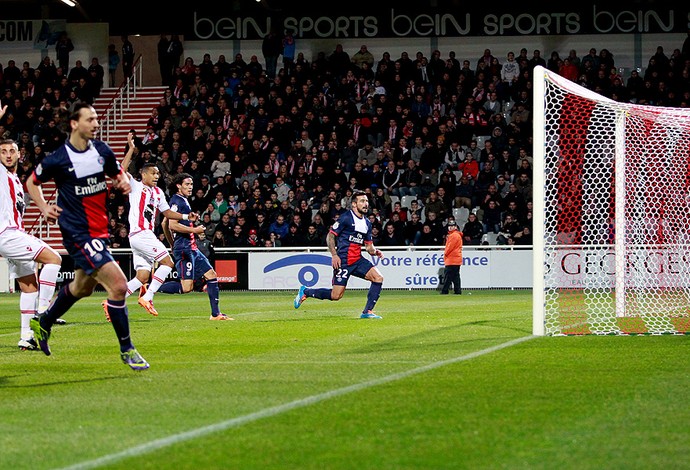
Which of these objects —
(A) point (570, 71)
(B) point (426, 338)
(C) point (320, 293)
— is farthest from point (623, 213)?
(A) point (570, 71)

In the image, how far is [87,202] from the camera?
9.42 meters

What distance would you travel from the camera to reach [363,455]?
548cm

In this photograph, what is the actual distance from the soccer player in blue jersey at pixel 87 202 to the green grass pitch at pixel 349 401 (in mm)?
616

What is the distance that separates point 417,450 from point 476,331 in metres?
7.97

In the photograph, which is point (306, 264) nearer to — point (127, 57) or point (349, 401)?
point (127, 57)

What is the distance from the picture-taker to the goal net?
42.6 ft

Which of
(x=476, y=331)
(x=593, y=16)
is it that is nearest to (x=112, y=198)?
(x=593, y=16)

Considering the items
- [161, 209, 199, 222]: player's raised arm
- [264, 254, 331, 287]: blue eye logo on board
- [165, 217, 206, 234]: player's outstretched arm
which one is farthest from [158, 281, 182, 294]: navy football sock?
[264, 254, 331, 287]: blue eye logo on board

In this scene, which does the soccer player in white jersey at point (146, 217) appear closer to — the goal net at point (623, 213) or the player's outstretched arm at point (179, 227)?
the player's outstretched arm at point (179, 227)

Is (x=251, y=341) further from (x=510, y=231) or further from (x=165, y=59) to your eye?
(x=165, y=59)

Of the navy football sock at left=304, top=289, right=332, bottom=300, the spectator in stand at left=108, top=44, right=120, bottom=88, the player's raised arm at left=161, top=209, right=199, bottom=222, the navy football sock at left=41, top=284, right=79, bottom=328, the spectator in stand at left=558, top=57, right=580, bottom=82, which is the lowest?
the navy football sock at left=304, top=289, right=332, bottom=300

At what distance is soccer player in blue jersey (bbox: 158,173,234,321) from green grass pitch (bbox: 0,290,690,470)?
2710mm

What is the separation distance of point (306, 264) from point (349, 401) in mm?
21675

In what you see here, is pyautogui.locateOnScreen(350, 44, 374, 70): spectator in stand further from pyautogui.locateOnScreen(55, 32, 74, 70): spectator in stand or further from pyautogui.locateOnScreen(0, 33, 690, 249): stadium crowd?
pyautogui.locateOnScreen(55, 32, 74, 70): spectator in stand
